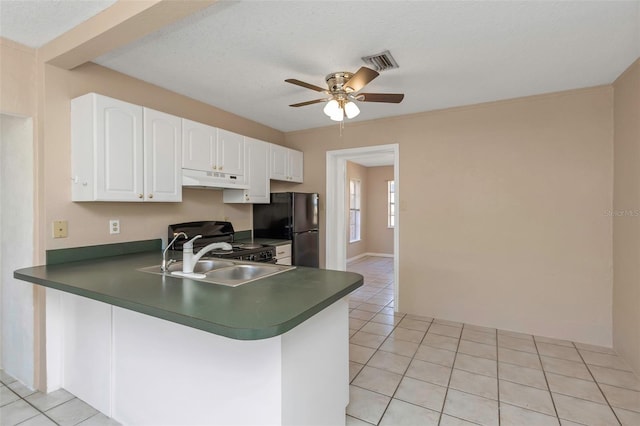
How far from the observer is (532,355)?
2775 millimetres

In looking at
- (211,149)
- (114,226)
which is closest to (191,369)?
(114,226)

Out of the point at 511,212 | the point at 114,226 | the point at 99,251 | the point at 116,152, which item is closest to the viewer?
the point at 116,152

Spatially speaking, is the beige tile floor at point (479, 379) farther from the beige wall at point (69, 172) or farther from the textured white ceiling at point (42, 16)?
the textured white ceiling at point (42, 16)

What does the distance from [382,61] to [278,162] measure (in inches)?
78.5

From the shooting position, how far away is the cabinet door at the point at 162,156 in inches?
98.8

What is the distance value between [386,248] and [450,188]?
475 cm

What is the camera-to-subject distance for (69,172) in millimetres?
2260

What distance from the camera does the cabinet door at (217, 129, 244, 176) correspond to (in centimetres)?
318

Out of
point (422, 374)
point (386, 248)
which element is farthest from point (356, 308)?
point (386, 248)

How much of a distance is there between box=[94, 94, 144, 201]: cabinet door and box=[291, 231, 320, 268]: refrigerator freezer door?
1.92 metres

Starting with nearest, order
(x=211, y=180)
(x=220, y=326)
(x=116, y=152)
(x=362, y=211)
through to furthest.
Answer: (x=220, y=326), (x=116, y=152), (x=211, y=180), (x=362, y=211)

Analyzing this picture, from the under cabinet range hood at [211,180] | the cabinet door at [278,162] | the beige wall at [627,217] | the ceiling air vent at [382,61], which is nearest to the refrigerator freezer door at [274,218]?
the cabinet door at [278,162]

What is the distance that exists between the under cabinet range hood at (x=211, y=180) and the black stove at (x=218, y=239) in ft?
1.49

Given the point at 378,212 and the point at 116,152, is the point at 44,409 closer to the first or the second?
the point at 116,152
